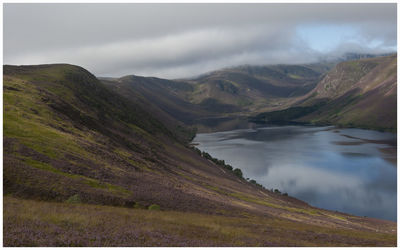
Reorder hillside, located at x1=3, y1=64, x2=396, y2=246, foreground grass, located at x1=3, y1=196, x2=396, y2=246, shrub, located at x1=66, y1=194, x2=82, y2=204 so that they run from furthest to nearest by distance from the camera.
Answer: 1. shrub, located at x1=66, y1=194, x2=82, y2=204
2. hillside, located at x1=3, y1=64, x2=396, y2=246
3. foreground grass, located at x1=3, y1=196, x2=396, y2=246

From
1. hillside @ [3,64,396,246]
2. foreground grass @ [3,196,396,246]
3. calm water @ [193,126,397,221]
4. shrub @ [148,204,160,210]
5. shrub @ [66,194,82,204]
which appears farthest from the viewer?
calm water @ [193,126,397,221]

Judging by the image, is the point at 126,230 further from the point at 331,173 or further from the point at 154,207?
the point at 331,173

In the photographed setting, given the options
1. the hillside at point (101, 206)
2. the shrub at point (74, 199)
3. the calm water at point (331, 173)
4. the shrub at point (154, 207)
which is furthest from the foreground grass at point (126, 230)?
the calm water at point (331, 173)

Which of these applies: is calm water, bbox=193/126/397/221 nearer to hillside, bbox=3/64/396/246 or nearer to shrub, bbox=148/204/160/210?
hillside, bbox=3/64/396/246

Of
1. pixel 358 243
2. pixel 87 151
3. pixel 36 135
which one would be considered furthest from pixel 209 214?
pixel 36 135

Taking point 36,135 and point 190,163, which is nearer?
point 36,135

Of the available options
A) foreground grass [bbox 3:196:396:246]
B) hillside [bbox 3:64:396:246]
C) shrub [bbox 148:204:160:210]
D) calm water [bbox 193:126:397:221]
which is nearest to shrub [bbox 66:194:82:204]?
hillside [bbox 3:64:396:246]

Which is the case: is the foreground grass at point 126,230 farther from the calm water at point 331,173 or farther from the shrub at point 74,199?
the calm water at point 331,173

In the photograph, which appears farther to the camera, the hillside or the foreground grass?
the hillside

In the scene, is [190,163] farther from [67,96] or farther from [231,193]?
[67,96]
